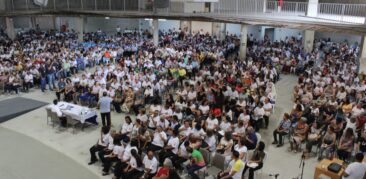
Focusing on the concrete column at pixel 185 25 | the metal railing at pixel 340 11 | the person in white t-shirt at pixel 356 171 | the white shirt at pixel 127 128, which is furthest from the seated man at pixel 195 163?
the concrete column at pixel 185 25

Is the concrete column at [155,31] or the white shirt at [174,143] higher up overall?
the concrete column at [155,31]

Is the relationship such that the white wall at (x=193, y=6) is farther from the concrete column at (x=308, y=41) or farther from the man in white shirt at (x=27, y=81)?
the man in white shirt at (x=27, y=81)

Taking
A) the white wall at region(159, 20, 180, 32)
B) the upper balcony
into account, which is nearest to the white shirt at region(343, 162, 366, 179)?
the upper balcony

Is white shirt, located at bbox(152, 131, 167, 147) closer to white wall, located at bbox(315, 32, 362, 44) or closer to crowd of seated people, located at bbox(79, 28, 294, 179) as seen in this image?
crowd of seated people, located at bbox(79, 28, 294, 179)

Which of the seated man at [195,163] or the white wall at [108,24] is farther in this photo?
the white wall at [108,24]

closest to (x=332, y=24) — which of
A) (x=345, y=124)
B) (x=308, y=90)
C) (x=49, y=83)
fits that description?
(x=308, y=90)

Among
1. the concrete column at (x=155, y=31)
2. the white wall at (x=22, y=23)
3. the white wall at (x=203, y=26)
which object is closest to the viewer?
the concrete column at (x=155, y=31)

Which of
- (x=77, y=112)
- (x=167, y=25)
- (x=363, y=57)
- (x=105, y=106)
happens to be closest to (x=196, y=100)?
(x=105, y=106)

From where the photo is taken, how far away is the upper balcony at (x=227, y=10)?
16406 millimetres

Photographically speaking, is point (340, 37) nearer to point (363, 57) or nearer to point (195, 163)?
point (363, 57)

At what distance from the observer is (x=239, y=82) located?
1379cm

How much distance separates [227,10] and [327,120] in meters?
14.7

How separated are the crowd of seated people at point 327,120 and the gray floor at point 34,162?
5.95m

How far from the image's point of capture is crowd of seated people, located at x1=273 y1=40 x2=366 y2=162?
894 centimetres
